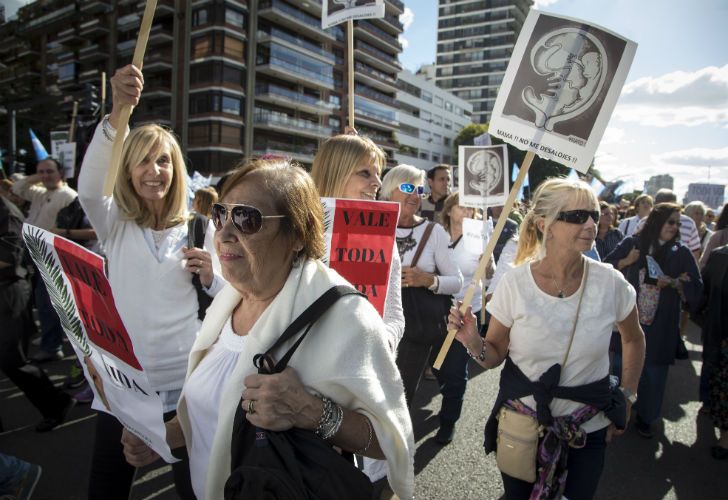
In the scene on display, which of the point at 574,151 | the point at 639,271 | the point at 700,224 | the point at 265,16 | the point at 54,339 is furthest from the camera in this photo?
the point at 265,16

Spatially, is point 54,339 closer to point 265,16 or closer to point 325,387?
point 325,387

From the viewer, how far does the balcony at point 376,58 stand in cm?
5403

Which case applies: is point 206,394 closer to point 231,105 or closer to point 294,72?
point 231,105

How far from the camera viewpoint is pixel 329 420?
1.27 meters

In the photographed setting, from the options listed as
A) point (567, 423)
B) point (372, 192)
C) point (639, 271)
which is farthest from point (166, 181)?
point (639, 271)

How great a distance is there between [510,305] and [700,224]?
7826 millimetres

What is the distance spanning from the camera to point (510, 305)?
244 cm

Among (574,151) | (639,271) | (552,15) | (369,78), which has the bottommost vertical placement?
(639,271)

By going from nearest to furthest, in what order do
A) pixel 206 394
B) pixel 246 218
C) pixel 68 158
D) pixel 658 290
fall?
pixel 246 218
pixel 206 394
pixel 658 290
pixel 68 158

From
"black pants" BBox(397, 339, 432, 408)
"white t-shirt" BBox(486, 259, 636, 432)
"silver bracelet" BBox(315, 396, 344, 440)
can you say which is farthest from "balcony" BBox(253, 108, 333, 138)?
"silver bracelet" BBox(315, 396, 344, 440)

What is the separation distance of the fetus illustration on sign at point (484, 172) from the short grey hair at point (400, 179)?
201 centimetres

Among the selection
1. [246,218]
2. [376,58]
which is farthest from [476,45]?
[246,218]

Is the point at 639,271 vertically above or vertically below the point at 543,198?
below

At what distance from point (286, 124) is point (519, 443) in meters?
43.6
